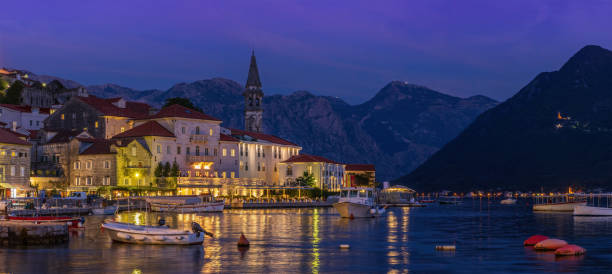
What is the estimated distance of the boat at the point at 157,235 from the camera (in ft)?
150

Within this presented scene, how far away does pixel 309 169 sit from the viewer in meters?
150

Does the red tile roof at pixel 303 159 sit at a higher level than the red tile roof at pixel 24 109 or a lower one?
lower

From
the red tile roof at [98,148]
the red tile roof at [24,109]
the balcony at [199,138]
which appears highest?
the red tile roof at [24,109]

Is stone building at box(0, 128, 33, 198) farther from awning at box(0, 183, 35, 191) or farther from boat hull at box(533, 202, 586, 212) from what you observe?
boat hull at box(533, 202, 586, 212)

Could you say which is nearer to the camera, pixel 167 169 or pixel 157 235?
pixel 157 235

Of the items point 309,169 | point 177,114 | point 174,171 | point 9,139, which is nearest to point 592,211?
point 309,169

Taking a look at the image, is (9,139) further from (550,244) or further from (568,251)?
(568,251)

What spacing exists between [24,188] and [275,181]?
60577 millimetres

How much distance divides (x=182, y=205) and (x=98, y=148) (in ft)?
73.6

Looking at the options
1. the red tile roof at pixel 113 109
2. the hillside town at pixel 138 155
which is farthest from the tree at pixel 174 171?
the red tile roof at pixel 113 109

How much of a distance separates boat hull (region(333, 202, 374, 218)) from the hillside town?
3726 centimetres

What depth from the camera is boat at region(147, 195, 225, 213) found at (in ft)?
347

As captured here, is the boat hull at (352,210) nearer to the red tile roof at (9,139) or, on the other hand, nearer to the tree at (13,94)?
the red tile roof at (9,139)

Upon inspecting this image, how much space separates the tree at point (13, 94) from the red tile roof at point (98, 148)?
55.6 metres
